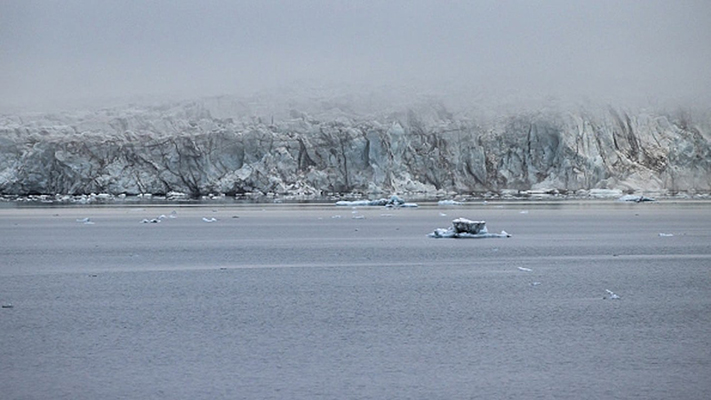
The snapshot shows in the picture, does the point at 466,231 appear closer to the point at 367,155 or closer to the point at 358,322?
the point at 358,322

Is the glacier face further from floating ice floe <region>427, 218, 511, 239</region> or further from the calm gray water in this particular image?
the calm gray water

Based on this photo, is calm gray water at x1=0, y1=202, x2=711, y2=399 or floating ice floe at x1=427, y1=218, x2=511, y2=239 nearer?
calm gray water at x1=0, y1=202, x2=711, y2=399

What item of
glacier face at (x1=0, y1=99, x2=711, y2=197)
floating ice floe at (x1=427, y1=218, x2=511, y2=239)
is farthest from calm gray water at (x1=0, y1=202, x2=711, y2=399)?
Answer: glacier face at (x1=0, y1=99, x2=711, y2=197)

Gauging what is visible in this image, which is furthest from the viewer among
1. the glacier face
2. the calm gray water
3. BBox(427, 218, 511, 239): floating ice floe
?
the glacier face

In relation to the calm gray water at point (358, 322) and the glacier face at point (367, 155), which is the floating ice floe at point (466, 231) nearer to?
the calm gray water at point (358, 322)

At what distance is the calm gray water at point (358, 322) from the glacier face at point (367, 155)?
2954cm

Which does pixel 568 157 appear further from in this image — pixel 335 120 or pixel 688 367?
pixel 688 367

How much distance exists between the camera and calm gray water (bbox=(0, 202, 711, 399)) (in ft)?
19.5

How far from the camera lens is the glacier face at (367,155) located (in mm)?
46500

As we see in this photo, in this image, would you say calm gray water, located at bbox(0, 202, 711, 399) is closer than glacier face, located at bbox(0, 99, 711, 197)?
Yes

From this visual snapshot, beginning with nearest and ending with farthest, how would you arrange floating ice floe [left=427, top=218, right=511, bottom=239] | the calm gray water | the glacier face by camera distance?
the calm gray water
floating ice floe [left=427, top=218, right=511, bottom=239]
the glacier face

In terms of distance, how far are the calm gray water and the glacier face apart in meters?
29.5

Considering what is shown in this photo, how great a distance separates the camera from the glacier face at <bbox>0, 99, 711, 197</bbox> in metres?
46.5

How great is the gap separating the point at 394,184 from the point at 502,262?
3301cm
